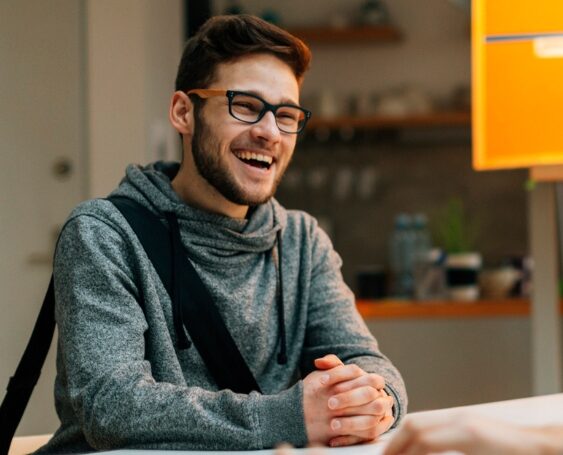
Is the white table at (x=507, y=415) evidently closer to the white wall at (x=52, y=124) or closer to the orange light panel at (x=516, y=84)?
the orange light panel at (x=516, y=84)

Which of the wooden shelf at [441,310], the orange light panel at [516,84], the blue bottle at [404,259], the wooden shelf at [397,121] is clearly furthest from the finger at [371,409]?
the wooden shelf at [397,121]

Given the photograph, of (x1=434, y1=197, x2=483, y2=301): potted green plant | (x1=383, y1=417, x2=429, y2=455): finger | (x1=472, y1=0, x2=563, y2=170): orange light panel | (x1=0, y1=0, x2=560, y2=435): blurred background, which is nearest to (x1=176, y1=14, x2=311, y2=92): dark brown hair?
(x1=472, y1=0, x2=563, y2=170): orange light panel

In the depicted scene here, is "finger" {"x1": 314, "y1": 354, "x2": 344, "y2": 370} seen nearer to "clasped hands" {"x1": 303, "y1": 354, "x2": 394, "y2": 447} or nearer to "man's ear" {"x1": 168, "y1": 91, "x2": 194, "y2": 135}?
"clasped hands" {"x1": 303, "y1": 354, "x2": 394, "y2": 447}

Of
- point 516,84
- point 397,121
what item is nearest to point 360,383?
point 516,84

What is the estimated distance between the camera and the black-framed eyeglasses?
153cm

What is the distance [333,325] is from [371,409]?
1.31 feet

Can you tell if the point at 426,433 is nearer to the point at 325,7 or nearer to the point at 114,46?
the point at 114,46

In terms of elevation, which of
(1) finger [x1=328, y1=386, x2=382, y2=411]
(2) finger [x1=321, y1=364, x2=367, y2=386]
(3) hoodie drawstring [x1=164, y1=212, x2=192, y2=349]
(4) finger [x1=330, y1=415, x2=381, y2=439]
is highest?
(3) hoodie drawstring [x1=164, y1=212, x2=192, y2=349]

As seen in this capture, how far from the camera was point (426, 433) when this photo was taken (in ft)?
2.45

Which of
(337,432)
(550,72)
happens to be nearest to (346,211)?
(550,72)

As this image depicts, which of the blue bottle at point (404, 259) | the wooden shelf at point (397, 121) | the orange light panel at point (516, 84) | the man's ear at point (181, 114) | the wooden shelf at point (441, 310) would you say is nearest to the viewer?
the man's ear at point (181, 114)

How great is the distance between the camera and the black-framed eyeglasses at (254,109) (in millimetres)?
1529

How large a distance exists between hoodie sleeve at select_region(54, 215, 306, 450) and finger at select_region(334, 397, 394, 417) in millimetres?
57

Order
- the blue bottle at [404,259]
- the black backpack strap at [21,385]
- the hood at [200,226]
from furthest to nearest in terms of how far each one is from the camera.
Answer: the blue bottle at [404,259] → the hood at [200,226] → the black backpack strap at [21,385]
